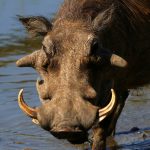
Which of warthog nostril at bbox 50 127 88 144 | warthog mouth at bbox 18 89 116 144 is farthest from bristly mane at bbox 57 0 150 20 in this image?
warthog nostril at bbox 50 127 88 144

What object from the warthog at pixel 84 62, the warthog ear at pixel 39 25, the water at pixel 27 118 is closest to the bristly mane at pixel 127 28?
the warthog at pixel 84 62

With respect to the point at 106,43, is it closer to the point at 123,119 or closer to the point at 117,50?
the point at 117,50

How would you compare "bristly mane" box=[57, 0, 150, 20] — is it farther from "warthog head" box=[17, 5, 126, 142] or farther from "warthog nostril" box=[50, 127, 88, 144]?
"warthog nostril" box=[50, 127, 88, 144]

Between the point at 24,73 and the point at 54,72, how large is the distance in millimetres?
4188

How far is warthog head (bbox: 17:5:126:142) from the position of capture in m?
4.94

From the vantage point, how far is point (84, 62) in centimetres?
527

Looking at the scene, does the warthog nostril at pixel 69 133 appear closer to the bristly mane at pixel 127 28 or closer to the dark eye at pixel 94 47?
the dark eye at pixel 94 47

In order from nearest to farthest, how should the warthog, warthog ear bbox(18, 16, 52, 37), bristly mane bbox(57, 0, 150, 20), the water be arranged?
the warthog < warthog ear bbox(18, 16, 52, 37) < bristly mane bbox(57, 0, 150, 20) < the water

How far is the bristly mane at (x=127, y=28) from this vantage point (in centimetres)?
601

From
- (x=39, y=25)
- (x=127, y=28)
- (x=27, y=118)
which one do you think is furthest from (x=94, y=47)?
(x=27, y=118)

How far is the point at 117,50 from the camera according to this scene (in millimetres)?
6176

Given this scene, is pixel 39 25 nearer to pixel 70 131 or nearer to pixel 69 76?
pixel 69 76

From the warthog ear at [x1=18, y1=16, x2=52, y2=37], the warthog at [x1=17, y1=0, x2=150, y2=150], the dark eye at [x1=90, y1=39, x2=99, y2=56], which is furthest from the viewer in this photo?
the warthog ear at [x1=18, y1=16, x2=52, y2=37]

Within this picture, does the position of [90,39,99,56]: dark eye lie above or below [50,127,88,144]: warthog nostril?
above
